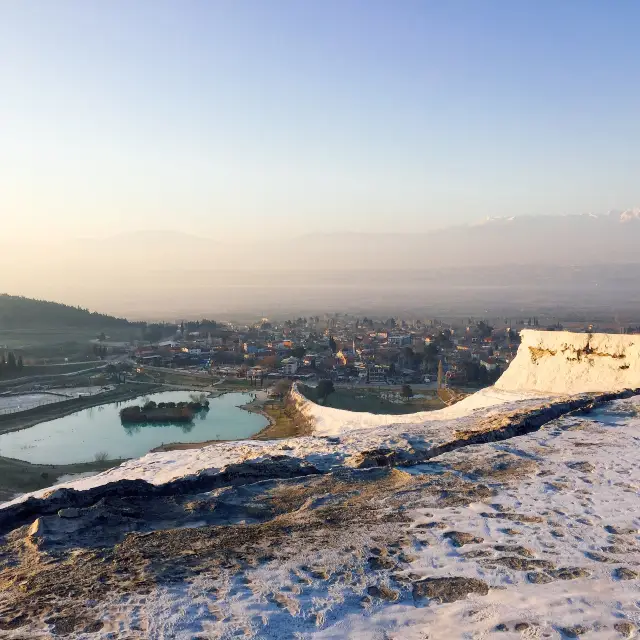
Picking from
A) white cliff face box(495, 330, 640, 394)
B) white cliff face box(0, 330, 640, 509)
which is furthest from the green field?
white cliff face box(495, 330, 640, 394)

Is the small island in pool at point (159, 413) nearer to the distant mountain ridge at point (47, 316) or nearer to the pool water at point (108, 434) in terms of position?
the pool water at point (108, 434)

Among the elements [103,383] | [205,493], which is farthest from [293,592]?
[103,383]

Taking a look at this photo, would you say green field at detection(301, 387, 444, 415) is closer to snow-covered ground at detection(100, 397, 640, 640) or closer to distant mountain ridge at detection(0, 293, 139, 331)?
snow-covered ground at detection(100, 397, 640, 640)

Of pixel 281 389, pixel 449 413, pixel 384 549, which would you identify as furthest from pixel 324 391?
pixel 384 549

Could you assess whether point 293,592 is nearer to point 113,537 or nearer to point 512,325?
point 113,537

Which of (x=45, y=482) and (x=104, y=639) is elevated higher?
(x=104, y=639)
